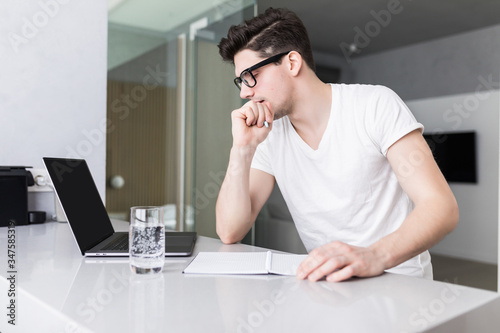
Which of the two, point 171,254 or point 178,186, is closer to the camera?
point 171,254

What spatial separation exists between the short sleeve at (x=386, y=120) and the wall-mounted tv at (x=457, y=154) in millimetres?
4271

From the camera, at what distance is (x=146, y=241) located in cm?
80

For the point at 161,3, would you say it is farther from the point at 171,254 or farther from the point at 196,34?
the point at 171,254

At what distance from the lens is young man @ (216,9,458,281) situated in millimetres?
1143

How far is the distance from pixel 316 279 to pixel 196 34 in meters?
2.56

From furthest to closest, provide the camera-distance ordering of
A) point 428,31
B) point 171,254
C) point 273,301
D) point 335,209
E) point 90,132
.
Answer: point 428,31
point 90,132
point 335,209
point 171,254
point 273,301

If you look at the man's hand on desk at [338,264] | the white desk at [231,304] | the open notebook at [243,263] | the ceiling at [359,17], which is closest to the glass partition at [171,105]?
the ceiling at [359,17]

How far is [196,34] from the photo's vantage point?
2980 mm

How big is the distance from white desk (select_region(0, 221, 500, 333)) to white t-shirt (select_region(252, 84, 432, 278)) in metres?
0.49

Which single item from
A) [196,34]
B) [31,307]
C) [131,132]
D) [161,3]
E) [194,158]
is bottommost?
[31,307]

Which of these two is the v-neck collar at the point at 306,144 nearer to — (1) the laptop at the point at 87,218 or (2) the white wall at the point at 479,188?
(1) the laptop at the point at 87,218

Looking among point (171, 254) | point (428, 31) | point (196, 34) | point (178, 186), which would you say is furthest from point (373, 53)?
point (171, 254)

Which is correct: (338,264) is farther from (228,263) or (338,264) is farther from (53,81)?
(53,81)

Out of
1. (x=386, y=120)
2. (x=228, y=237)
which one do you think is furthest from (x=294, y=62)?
(x=228, y=237)
